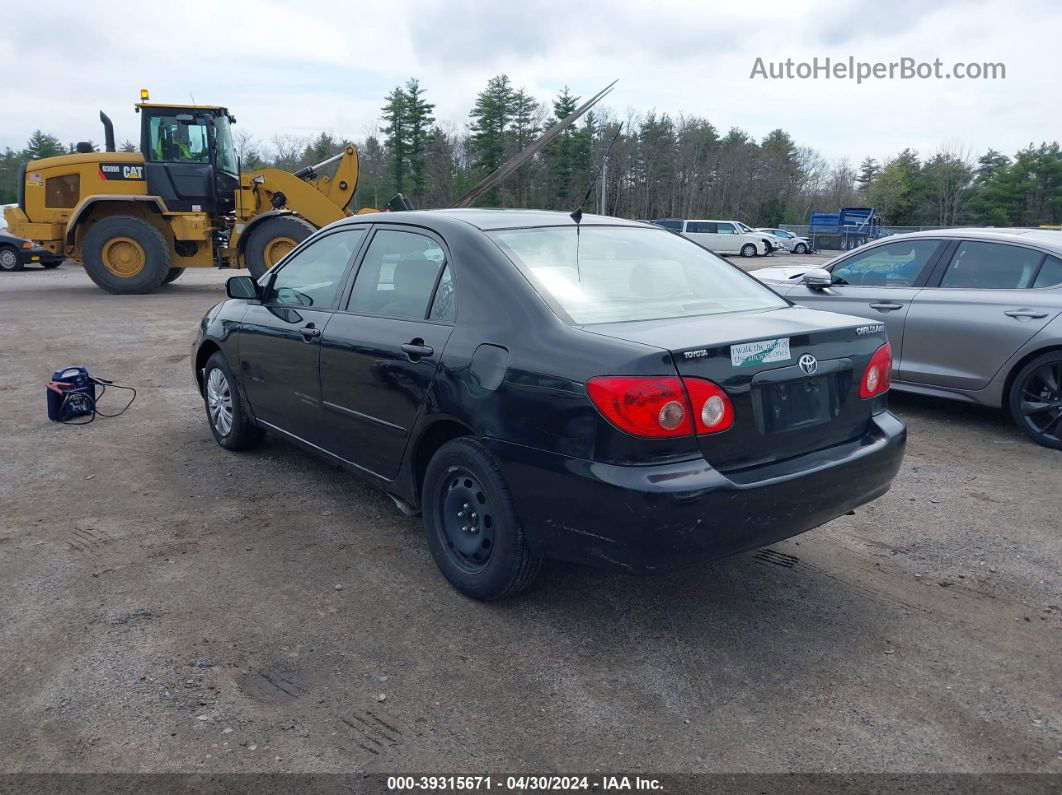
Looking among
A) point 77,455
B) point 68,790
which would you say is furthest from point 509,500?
point 77,455

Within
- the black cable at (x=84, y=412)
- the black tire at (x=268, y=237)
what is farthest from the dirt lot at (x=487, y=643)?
the black tire at (x=268, y=237)

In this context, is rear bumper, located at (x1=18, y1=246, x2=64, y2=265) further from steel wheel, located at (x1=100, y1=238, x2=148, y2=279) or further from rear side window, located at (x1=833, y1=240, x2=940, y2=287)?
rear side window, located at (x1=833, y1=240, x2=940, y2=287)

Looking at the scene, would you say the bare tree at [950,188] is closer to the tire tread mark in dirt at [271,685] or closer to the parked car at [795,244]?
the parked car at [795,244]

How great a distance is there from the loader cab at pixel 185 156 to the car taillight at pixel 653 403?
47.7 ft

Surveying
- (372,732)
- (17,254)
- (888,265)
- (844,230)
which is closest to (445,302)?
(372,732)

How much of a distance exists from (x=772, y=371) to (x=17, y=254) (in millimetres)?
24180

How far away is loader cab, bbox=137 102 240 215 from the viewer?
15.1 metres

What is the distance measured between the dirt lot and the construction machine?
11266 mm

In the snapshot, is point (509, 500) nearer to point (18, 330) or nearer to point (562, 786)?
point (562, 786)

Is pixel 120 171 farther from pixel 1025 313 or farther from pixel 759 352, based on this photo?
pixel 759 352

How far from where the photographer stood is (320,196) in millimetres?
16125

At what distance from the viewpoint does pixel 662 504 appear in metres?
2.76

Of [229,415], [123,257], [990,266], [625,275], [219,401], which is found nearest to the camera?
[625,275]

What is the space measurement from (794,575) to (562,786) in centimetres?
182
